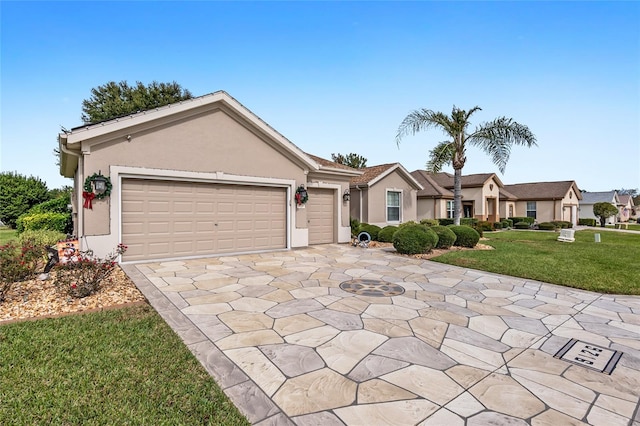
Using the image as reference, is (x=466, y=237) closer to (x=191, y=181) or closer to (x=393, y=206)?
(x=393, y=206)

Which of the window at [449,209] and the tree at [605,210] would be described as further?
the tree at [605,210]

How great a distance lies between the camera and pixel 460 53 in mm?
11672

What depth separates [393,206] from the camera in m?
17.6

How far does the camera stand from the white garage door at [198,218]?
323 inches

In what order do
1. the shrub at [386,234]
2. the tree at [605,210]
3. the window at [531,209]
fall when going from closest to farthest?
the shrub at [386,234]
the window at [531,209]
the tree at [605,210]

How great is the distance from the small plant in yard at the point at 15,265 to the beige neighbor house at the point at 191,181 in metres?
1.43

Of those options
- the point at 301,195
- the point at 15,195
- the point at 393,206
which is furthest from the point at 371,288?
the point at 15,195

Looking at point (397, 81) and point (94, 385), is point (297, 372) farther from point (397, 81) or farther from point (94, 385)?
point (397, 81)

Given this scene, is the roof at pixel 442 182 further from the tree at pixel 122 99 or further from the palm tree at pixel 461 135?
the tree at pixel 122 99

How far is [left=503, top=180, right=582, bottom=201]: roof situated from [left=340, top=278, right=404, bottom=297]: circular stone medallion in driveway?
35024 mm

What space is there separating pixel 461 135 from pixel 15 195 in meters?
28.9

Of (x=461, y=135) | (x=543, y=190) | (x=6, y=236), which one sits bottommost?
(x=6, y=236)

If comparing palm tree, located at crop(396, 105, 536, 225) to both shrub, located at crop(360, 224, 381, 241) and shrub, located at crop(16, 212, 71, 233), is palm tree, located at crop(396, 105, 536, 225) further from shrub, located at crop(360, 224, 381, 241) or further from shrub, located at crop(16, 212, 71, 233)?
shrub, located at crop(16, 212, 71, 233)

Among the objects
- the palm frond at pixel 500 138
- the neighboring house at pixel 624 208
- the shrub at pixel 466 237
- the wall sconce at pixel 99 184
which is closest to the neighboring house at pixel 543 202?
the palm frond at pixel 500 138
